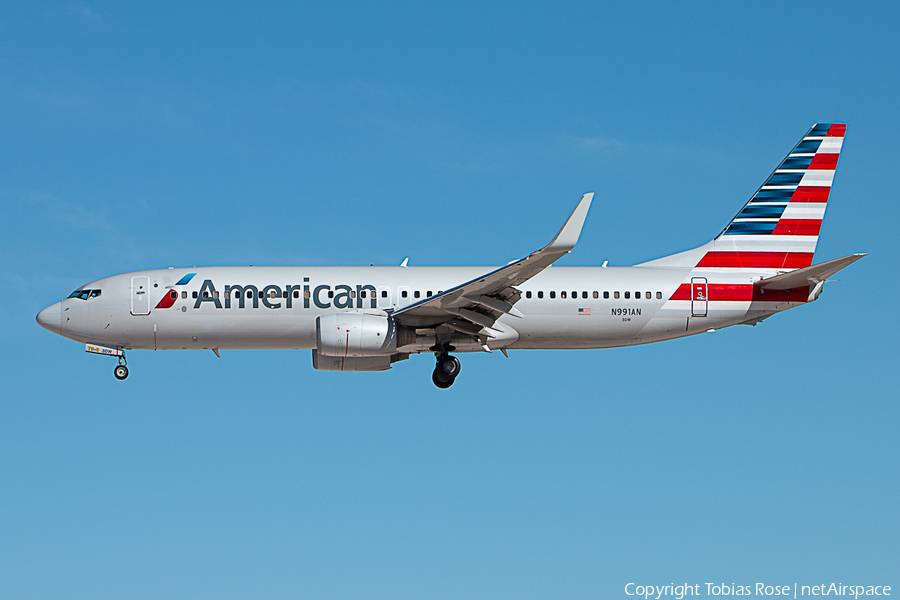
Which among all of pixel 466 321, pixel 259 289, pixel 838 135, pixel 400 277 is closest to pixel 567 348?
pixel 466 321

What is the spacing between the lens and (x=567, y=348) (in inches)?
1201

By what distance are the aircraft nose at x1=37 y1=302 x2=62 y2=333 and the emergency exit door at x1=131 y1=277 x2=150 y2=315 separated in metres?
2.51

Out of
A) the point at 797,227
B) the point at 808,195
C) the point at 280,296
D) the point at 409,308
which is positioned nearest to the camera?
the point at 409,308

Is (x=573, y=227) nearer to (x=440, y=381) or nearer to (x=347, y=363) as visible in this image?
(x=440, y=381)

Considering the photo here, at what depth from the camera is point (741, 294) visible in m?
30.5

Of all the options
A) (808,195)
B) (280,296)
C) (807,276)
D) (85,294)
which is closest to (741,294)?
(807,276)

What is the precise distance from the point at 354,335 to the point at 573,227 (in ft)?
24.6

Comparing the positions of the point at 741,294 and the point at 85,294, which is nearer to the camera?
the point at 85,294

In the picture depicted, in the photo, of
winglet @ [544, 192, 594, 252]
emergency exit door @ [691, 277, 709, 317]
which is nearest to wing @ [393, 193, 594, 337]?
winglet @ [544, 192, 594, 252]

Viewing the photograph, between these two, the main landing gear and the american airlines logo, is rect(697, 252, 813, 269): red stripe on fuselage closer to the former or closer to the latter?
the main landing gear

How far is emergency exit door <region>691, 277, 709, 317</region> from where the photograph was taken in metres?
30.3

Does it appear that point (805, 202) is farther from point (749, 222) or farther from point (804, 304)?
point (804, 304)

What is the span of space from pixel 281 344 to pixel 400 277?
13.9 feet

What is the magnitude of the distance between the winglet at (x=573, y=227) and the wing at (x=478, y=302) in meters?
0.67
